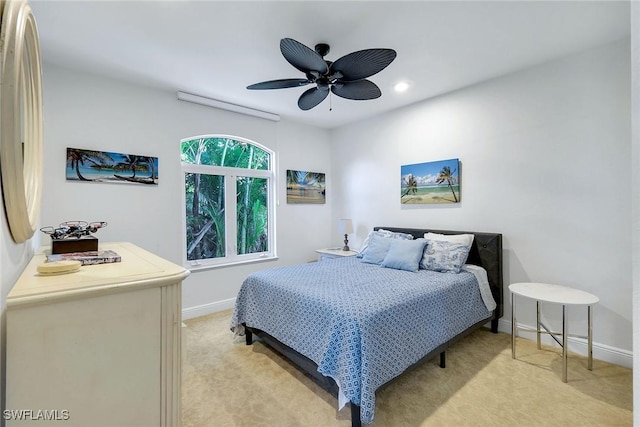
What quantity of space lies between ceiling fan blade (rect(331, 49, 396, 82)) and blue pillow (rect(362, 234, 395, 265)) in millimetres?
1830

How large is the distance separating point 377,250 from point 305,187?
1.80 m

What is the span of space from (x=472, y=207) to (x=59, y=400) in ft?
11.5

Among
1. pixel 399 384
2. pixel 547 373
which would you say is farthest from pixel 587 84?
pixel 399 384

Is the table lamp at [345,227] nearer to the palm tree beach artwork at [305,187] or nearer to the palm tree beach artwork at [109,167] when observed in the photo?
the palm tree beach artwork at [305,187]

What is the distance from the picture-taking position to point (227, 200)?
3.81 metres

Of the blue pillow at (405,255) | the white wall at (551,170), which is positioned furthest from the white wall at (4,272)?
the white wall at (551,170)

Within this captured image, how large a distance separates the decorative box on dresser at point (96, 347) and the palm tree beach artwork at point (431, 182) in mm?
3181

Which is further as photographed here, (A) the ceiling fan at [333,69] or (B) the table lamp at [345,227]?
(B) the table lamp at [345,227]

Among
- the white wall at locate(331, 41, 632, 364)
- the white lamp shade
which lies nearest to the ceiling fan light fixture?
the white wall at locate(331, 41, 632, 364)

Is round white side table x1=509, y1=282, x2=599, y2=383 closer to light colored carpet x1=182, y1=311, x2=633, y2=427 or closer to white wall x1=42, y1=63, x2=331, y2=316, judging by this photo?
light colored carpet x1=182, y1=311, x2=633, y2=427

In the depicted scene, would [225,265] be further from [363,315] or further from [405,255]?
[363,315]

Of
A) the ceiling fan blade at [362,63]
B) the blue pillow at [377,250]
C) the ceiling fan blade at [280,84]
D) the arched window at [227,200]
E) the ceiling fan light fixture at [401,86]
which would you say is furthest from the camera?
the arched window at [227,200]

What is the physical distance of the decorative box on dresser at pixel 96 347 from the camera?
0.72 meters

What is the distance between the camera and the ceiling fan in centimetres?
180
